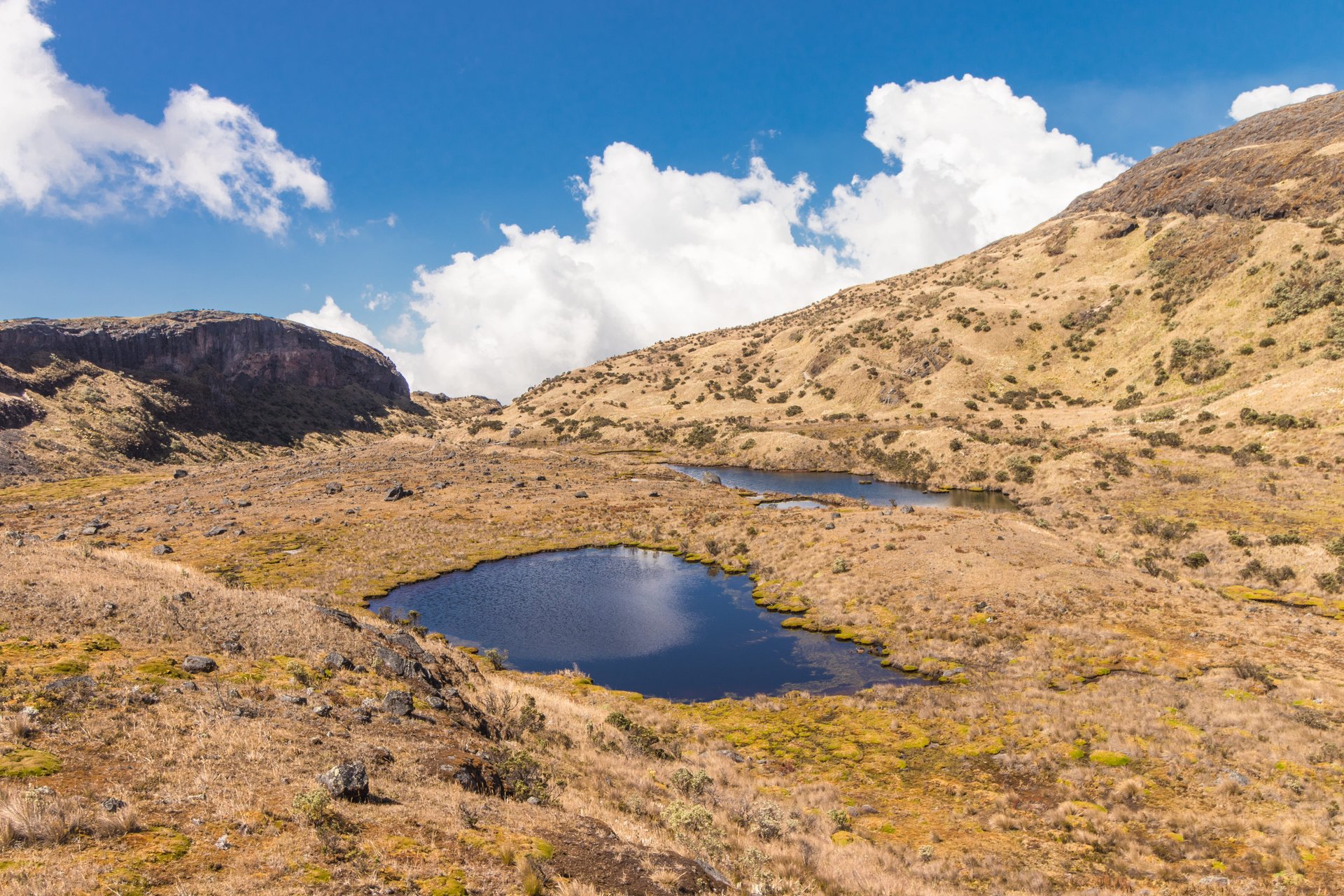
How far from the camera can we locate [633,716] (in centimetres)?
2647

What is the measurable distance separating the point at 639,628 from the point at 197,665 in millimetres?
23345

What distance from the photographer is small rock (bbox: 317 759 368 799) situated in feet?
40.6

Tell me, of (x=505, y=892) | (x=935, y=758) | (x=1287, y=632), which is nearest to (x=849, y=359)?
(x=1287, y=632)

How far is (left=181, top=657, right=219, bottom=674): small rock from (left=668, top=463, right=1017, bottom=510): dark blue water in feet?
187

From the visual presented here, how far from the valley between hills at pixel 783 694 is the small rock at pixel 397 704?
20 centimetres

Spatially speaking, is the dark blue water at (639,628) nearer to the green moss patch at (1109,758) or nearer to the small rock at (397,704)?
the green moss patch at (1109,758)

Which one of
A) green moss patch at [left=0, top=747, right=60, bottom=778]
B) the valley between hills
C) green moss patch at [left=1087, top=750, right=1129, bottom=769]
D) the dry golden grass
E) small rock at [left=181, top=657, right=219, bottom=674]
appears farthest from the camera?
green moss patch at [left=1087, top=750, right=1129, bottom=769]

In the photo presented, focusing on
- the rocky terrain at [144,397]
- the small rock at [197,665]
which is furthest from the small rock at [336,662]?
the rocky terrain at [144,397]

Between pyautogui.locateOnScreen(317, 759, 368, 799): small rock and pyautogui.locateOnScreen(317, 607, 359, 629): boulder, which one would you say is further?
pyautogui.locateOnScreen(317, 607, 359, 629): boulder

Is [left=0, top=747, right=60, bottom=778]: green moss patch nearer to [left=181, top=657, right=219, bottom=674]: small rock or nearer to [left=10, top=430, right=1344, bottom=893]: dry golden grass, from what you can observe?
[left=10, top=430, right=1344, bottom=893]: dry golden grass

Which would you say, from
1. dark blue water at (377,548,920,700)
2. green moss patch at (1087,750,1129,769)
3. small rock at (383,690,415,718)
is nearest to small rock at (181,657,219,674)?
small rock at (383,690,415,718)

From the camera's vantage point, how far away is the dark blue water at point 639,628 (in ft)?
103

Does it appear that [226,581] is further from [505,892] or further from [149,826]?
[505,892]

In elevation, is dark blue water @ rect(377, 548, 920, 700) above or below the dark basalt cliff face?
below
